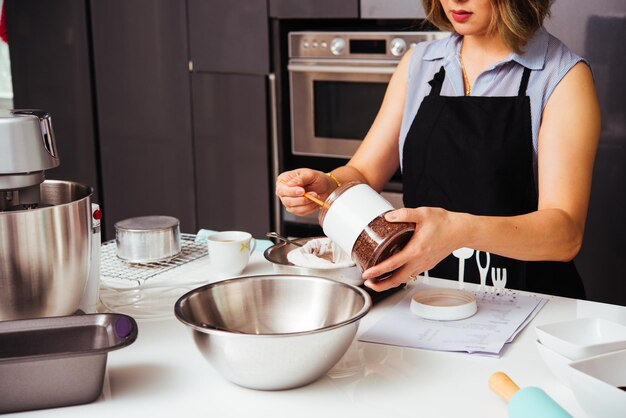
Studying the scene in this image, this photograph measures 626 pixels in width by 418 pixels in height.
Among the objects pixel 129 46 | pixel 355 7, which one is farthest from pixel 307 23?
pixel 129 46

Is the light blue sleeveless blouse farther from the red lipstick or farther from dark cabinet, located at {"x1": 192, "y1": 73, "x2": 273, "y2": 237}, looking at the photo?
dark cabinet, located at {"x1": 192, "y1": 73, "x2": 273, "y2": 237}

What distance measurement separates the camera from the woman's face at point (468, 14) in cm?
176

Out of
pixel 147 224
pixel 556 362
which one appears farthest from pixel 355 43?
pixel 556 362

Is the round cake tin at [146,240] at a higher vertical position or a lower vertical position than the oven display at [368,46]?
lower

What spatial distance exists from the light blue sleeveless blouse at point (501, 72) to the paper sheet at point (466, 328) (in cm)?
53

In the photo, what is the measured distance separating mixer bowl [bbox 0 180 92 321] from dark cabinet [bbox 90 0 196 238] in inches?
77.0

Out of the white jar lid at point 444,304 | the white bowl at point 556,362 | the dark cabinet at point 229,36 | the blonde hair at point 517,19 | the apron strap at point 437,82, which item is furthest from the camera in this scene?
the dark cabinet at point 229,36

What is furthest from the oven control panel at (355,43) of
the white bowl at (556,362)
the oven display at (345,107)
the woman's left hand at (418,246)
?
the white bowl at (556,362)

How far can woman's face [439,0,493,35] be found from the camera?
1.76 meters

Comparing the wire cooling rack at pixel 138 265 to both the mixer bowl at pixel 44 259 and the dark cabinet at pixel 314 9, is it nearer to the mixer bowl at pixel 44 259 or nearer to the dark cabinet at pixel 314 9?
the mixer bowl at pixel 44 259

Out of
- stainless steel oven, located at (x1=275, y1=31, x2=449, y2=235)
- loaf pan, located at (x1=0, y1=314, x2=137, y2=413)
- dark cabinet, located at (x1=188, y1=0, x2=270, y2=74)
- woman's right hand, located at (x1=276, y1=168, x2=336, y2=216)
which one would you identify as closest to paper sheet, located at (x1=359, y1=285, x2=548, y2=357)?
woman's right hand, located at (x1=276, y1=168, x2=336, y2=216)

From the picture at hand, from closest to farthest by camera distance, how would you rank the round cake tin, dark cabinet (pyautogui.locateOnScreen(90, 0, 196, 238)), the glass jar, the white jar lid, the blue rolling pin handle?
the blue rolling pin handle, the glass jar, the white jar lid, the round cake tin, dark cabinet (pyautogui.locateOnScreen(90, 0, 196, 238))

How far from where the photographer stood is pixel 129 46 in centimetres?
333

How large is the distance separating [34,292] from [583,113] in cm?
112
